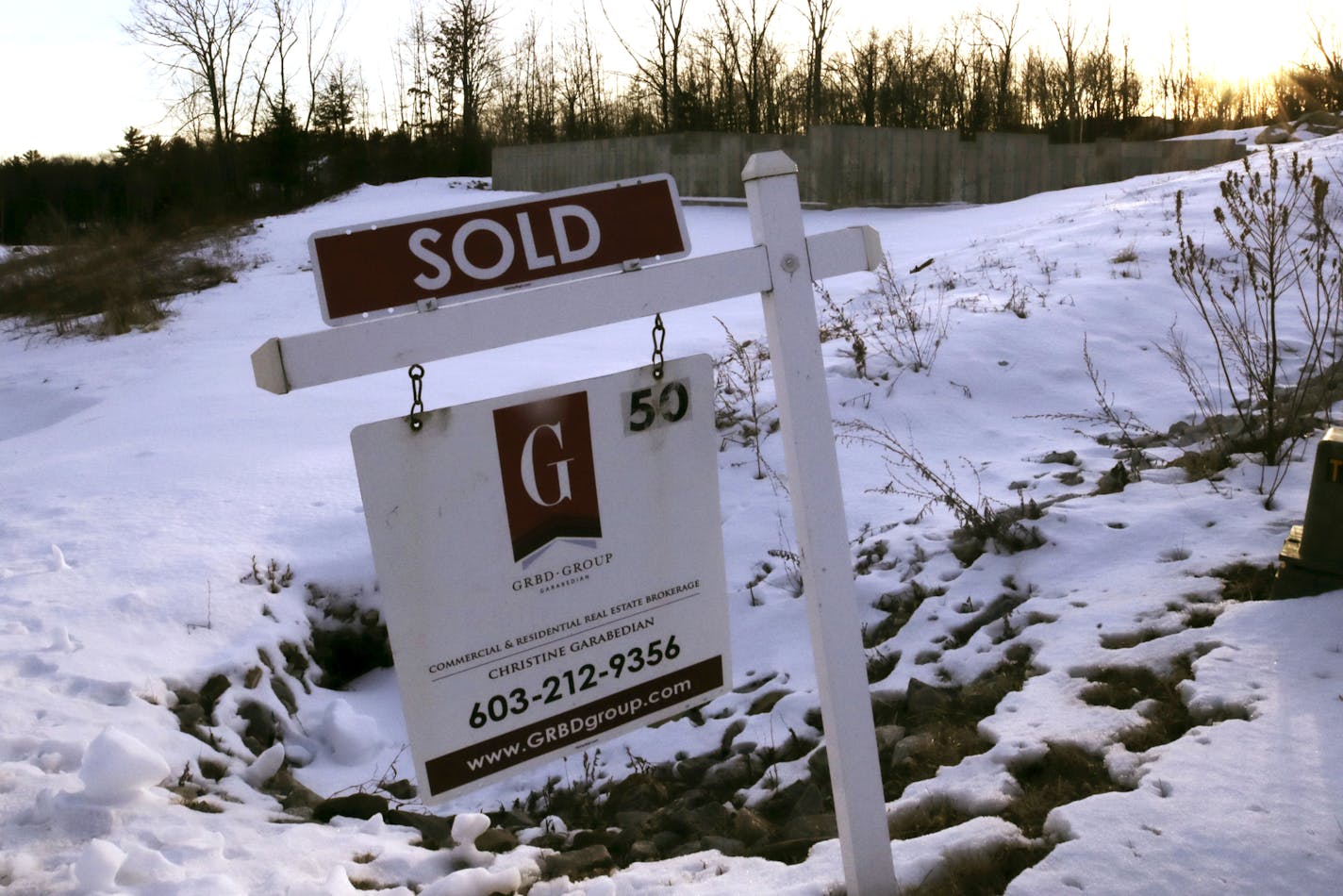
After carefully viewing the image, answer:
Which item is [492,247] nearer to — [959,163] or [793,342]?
[793,342]

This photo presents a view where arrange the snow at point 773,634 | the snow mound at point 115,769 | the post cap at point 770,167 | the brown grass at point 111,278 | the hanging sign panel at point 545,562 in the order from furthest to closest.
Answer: the brown grass at point 111,278
the snow mound at point 115,769
the snow at point 773,634
the post cap at point 770,167
the hanging sign panel at point 545,562

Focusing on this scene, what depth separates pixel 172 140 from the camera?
3419 cm

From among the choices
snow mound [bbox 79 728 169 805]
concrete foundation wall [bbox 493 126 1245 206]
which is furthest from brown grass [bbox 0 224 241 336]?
A: snow mound [bbox 79 728 169 805]

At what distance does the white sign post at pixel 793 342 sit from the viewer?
1.83 metres

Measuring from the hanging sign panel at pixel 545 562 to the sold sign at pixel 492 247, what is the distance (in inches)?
8.6

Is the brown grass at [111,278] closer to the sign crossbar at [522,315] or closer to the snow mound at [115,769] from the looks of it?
the snow mound at [115,769]

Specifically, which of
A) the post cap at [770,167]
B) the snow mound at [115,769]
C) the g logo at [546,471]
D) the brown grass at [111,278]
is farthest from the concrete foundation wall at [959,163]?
the g logo at [546,471]

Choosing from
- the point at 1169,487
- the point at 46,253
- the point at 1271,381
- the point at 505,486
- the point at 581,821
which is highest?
the point at 46,253

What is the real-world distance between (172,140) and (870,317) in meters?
32.6

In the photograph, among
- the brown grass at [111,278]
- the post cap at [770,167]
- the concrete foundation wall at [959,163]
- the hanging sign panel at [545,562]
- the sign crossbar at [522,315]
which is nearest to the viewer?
the sign crossbar at [522,315]

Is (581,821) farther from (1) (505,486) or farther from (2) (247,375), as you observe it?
(2) (247,375)

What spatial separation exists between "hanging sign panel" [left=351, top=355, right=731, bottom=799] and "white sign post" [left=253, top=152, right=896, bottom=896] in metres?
0.14

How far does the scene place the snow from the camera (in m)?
2.66

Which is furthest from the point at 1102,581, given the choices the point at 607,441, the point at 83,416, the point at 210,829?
the point at 83,416
